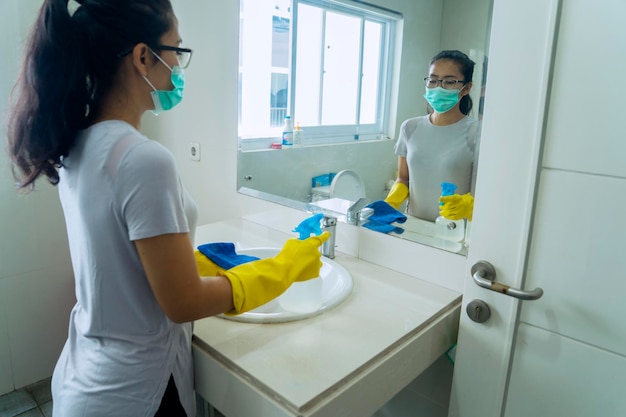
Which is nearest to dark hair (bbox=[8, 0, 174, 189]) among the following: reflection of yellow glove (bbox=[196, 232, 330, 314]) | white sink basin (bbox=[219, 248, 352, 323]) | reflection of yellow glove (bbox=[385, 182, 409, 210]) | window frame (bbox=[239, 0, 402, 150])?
reflection of yellow glove (bbox=[196, 232, 330, 314])

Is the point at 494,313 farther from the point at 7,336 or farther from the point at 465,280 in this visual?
the point at 7,336

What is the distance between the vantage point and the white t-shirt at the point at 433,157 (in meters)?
1.10

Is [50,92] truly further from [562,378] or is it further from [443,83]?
[562,378]

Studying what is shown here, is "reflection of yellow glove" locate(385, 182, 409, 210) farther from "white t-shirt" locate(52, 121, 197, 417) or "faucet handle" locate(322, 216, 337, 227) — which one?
"white t-shirt" locate(52, 121, 197, 417)

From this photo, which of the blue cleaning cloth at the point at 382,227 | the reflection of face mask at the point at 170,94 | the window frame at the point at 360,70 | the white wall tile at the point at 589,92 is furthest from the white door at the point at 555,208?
the reflection of face mask at the point at 170,94

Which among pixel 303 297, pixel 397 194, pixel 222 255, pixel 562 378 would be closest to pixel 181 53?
pixel 222 255

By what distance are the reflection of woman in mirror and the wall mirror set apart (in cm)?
3

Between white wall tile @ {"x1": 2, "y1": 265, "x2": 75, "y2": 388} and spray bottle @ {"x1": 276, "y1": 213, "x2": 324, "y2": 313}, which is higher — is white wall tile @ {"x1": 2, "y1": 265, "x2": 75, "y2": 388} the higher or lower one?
the lower one

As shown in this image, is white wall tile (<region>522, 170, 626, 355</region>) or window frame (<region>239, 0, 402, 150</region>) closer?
white wall tile (<region>522, 170, 626, 355</region>)

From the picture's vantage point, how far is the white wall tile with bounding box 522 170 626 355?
816mm

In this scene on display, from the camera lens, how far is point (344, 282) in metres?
1.18

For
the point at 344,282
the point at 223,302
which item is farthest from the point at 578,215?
the point at 223,302

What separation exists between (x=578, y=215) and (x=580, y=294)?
0.52ft

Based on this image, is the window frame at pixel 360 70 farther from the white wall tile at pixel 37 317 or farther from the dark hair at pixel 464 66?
the white wall tile at pixel 37 317
